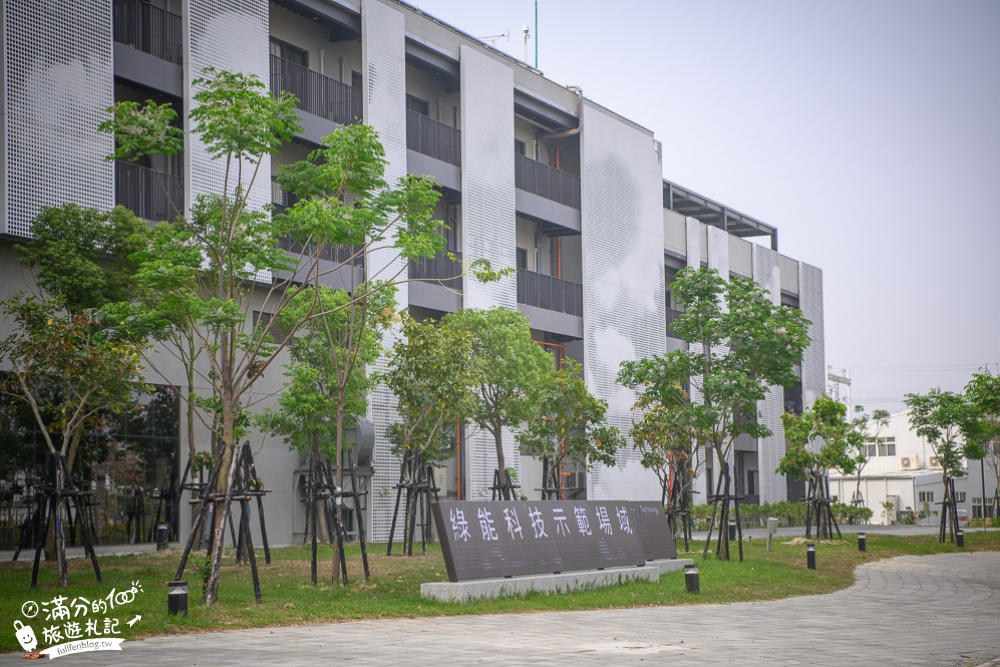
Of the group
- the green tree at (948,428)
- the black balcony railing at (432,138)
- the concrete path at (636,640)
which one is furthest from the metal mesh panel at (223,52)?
the green tree at (948,428)

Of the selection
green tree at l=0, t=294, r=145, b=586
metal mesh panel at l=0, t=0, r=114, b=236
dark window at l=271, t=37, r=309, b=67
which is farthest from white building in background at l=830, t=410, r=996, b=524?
green tree at l=0, t=294, r=145, b=586

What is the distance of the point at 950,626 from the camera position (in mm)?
14008

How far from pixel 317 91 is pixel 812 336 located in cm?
3368

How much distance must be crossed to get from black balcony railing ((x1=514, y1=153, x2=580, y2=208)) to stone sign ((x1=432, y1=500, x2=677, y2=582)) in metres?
16.5

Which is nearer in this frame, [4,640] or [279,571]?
[4,640]

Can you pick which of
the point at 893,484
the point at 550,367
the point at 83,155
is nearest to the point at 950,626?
the point at 550,367

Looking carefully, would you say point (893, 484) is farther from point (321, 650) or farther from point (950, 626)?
point (321, 650)

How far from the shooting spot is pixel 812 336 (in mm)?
54406

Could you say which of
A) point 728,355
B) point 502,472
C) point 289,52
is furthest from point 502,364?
point 289,52

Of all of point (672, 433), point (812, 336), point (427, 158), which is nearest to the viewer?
point (672, 433)

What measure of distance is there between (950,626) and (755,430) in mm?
10887

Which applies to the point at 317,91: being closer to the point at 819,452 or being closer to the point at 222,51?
the point at 222,51

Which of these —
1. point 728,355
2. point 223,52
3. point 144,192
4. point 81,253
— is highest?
point 223,52

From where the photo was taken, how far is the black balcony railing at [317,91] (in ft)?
90.7
